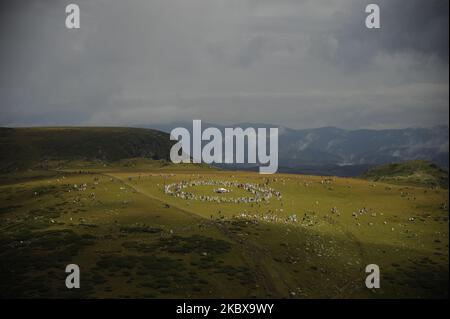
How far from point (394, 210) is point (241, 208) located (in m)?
32.6

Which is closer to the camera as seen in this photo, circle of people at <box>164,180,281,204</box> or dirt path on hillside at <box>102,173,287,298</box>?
dirt path on hillside at <box>102,173,287,298</box>

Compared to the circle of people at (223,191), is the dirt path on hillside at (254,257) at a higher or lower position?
lower

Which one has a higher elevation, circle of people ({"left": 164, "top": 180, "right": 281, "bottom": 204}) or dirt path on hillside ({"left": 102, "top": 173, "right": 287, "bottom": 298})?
circle of people ({"left": 164, "top": 180, "right": 281, "bottom": 204})

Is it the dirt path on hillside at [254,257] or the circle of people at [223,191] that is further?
the circle of people at [223,191]

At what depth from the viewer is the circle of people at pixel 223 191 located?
9644cm

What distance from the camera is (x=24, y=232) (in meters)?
72.9

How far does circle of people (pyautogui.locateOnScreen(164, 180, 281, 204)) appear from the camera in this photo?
9644 centimetres

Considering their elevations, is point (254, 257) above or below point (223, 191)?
below

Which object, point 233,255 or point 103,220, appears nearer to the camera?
point 233,255

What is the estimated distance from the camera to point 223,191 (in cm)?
10281

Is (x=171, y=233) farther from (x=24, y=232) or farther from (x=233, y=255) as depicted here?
(x=24, y=232)

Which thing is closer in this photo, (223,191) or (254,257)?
(254,257)
